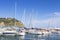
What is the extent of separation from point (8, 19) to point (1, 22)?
257 inches

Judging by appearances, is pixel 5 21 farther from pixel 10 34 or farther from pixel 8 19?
pixel 10 34

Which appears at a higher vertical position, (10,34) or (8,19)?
(8,19)

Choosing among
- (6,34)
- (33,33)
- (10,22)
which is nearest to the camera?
(6,34)

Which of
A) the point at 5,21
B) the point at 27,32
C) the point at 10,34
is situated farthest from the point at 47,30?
the point at 5,21

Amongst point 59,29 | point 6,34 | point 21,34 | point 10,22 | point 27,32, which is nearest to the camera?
point 21,34

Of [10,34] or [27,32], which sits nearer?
[10,34]

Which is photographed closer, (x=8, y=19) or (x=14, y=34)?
(x=14, y=34)

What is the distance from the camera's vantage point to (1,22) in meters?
151

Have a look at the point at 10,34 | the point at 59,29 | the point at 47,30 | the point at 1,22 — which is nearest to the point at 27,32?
the point at 47,30

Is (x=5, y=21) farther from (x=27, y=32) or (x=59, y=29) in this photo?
(x=27, y=32)

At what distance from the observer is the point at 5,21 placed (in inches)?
6107

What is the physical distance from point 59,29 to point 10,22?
36356 mm

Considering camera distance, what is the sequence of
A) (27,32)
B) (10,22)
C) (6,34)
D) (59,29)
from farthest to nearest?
Result: (10,22) < (59,29) < (27,32) < (6,34)

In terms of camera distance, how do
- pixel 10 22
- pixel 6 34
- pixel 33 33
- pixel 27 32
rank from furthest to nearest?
pixel 10 22 < pixel 27 32 < pixel 33 33 < pixel 6 34
